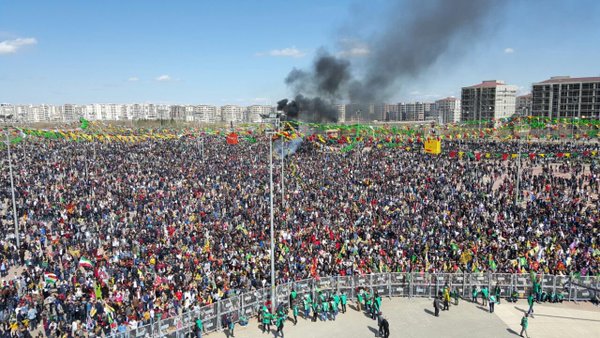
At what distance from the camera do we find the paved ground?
12617 millimetres

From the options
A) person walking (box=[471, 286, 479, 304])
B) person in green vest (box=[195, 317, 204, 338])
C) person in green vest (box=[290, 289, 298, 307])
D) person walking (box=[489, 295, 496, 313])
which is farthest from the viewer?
person walking (box=[471, 286, 479, 304])

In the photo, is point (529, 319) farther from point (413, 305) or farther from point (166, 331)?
point (166, 331)

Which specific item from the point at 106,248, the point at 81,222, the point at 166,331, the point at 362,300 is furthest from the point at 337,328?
the point at 81,222

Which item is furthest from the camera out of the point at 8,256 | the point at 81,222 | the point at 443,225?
the point at 81,222

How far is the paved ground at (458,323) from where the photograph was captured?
1262cm

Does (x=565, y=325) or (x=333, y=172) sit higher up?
(x=333, y=172)

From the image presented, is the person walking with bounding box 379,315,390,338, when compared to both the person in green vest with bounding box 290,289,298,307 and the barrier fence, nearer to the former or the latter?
the barrier fence

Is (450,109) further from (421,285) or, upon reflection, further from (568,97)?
(421,285)

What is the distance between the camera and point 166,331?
11727mm

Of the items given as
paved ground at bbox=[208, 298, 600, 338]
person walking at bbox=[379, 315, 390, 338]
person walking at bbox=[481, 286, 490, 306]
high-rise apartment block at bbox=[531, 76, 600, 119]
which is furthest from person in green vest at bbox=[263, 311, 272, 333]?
high-rise apartment block at bbox=[531, 76, 600, 119]

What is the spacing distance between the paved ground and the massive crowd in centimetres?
185

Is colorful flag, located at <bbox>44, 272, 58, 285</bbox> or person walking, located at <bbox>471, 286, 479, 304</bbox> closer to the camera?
colorful flag, located at <bbox>44, 272, 58, 285</bbox>

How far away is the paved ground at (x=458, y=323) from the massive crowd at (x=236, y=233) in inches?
72.9

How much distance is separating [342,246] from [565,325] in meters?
8.38
